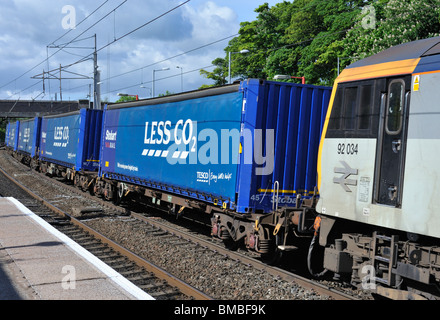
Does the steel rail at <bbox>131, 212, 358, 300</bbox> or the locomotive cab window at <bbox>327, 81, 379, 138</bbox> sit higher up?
the locomotive cab window at <bbox>327, 81, 379, 138</bbox>

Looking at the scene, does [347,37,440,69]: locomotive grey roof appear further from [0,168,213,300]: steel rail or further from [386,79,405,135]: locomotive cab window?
[0,168,213,300]: steel rail

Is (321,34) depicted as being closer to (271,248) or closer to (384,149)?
(271,248)

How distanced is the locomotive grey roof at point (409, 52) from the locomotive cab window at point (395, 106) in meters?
0.37

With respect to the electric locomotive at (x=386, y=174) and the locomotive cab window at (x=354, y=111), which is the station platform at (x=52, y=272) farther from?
the locomotive cab window at (x=354, y=111)

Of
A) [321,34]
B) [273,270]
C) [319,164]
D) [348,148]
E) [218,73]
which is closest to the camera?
[348,148]

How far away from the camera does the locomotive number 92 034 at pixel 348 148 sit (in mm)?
6348

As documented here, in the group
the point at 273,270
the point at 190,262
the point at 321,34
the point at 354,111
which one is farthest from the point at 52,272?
the point at 321,34

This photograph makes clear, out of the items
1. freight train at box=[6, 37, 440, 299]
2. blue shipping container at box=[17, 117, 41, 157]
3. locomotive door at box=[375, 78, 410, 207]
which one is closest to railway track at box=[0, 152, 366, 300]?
freight train at box=[6, 37, 440, 299]

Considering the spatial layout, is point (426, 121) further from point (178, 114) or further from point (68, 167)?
point (68, 167)

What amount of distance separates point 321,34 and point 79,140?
25.6 metres

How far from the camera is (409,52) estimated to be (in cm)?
585

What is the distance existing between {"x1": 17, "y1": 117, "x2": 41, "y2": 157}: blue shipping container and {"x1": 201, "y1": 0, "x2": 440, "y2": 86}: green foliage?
2028cm

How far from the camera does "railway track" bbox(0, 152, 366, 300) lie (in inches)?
284
